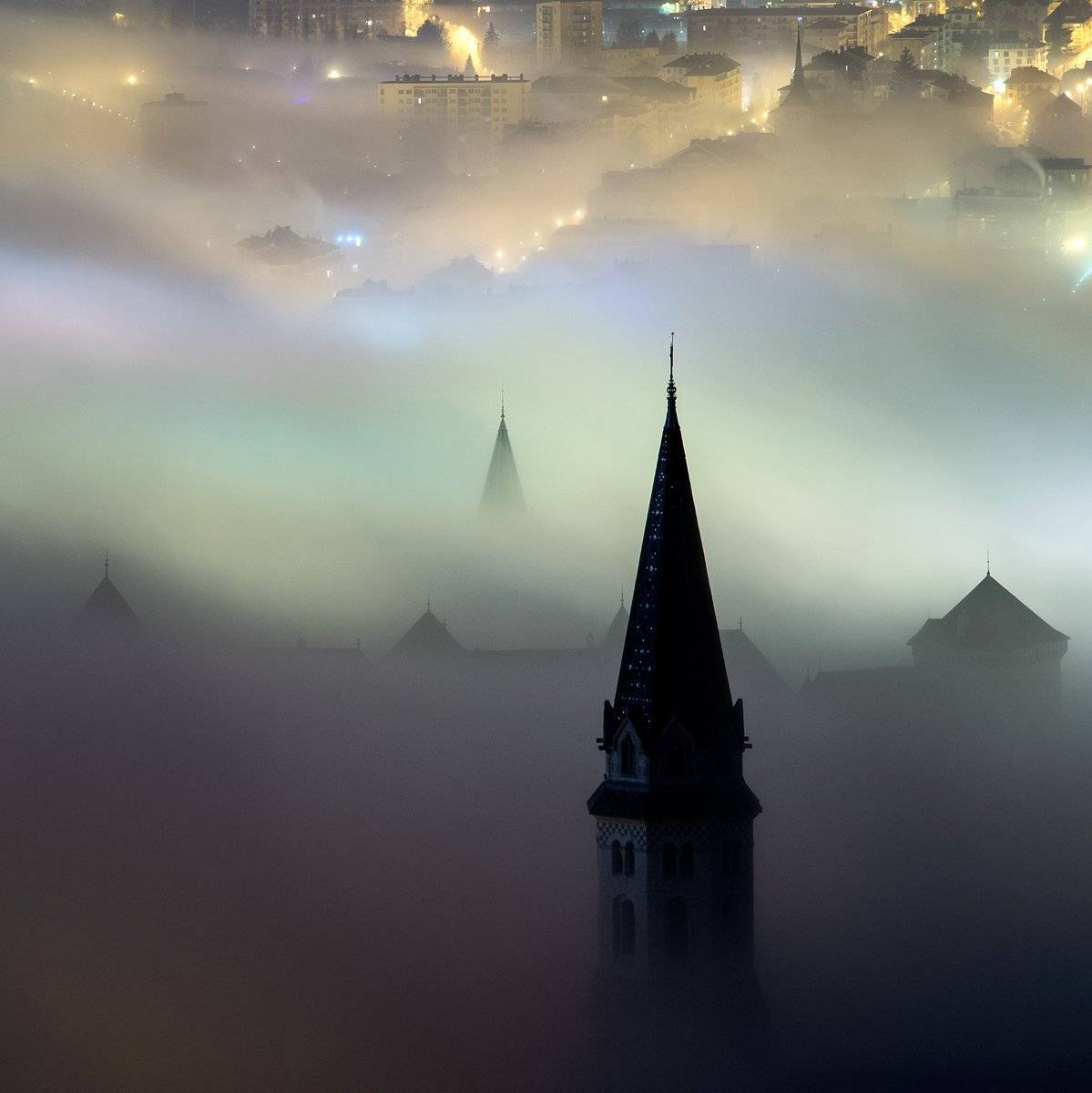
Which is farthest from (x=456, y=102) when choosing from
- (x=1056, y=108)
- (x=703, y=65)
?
(x=1056, y=108)

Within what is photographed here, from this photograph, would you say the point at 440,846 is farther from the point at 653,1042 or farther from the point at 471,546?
the point at 471,546

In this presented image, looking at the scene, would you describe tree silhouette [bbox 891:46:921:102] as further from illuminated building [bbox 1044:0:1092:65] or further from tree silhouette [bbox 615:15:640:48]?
tree silhouette [bbox 615:15:640:48]

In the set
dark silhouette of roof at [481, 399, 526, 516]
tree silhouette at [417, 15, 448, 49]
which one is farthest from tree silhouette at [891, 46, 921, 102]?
dark silhouette of roof at [481, 399, 526, 516]

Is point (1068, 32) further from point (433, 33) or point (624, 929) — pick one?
point (624, 929)

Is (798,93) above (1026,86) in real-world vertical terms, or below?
above

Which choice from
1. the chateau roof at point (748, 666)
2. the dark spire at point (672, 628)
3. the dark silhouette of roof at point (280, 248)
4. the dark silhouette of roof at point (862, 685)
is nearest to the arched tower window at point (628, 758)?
the dark spire at point (672, 628)
